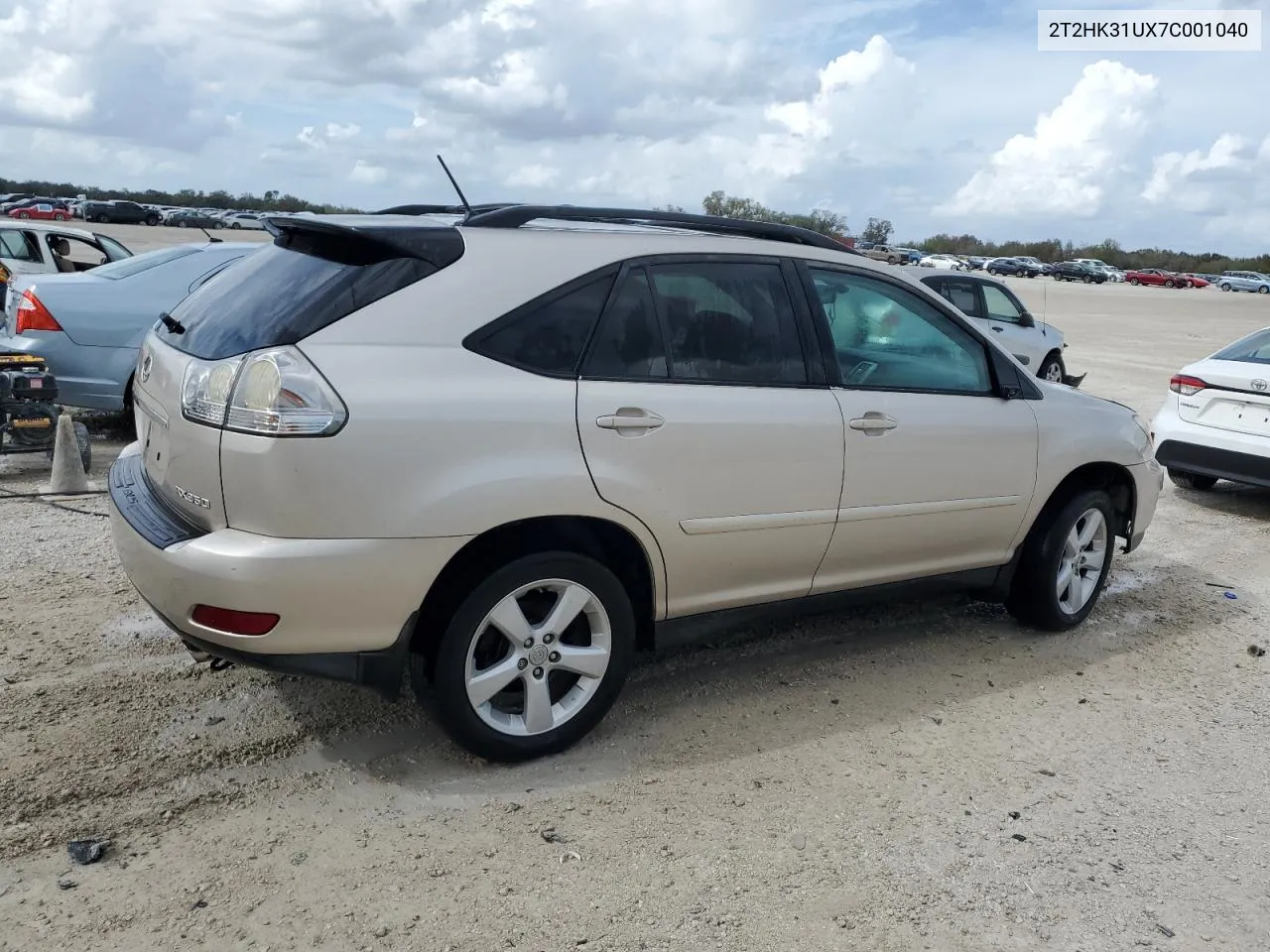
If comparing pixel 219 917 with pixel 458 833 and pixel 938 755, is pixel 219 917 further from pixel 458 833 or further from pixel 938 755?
pixel 938 755

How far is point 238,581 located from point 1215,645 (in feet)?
15.0

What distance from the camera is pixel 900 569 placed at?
177 inches

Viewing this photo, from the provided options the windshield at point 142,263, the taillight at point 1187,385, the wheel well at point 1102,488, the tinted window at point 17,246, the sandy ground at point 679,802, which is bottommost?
the sandy ground at point 679,802

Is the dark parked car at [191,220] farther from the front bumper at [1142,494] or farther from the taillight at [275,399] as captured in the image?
the taillight at [275,399]

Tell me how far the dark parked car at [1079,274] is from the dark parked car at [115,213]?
59728 millimetres

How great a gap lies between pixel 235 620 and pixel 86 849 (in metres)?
0.74

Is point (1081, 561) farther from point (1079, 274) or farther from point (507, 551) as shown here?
point (1079, 274)

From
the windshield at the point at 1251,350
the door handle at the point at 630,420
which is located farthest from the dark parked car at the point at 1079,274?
the door handle at the point at 630,420

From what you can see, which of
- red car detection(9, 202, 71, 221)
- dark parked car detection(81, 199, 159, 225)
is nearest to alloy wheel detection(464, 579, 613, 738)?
red car detection(9, 202, 71, 221)

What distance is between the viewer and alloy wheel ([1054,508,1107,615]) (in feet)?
16.7

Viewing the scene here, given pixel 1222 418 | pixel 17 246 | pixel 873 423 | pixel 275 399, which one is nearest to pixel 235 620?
pixel 275 399

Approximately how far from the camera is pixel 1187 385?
820 cm

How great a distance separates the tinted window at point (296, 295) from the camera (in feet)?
10.5

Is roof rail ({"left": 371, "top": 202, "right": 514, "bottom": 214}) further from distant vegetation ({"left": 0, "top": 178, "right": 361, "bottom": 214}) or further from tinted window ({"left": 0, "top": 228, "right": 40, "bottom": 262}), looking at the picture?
distant vegetation ({"left": 0, "top": 178, "right": 361, "bottom": 214})
